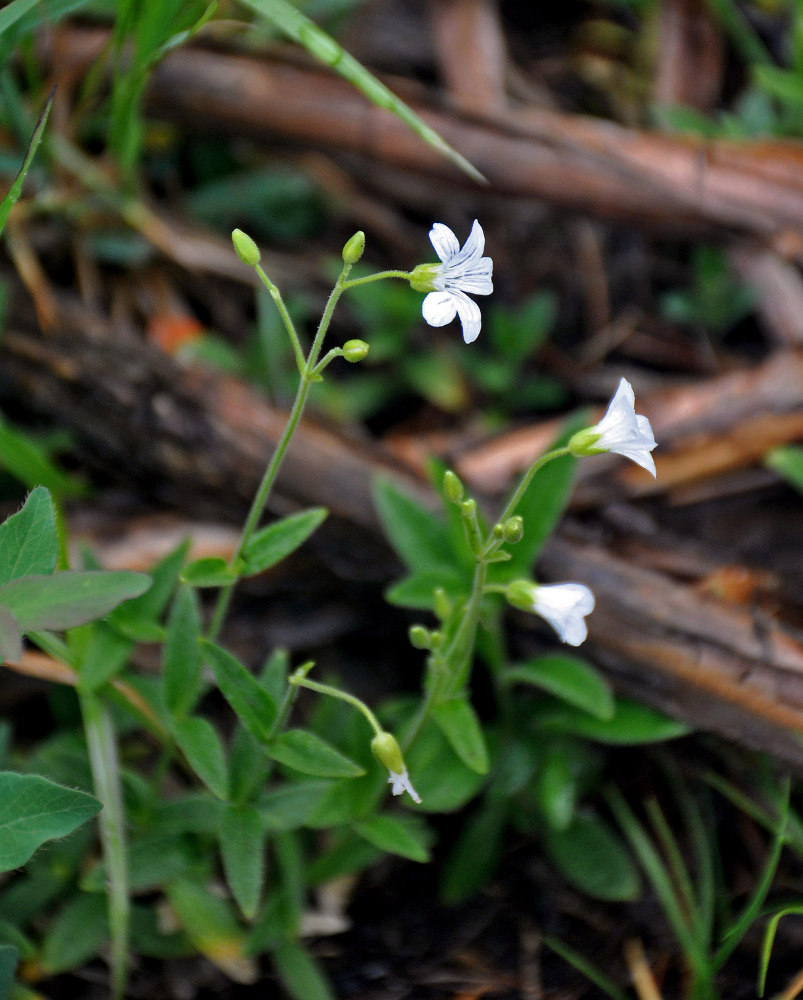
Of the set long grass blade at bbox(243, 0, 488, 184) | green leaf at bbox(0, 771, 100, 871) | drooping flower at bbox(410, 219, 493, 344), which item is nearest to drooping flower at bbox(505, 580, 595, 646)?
drooping flower at bbox(410, 219, 493, 344)

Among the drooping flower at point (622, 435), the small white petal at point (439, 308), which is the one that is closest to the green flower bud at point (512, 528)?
the drooping flower at point (622, 435)

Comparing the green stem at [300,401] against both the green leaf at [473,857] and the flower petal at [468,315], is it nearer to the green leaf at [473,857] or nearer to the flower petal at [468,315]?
the flower petal at [468,315]

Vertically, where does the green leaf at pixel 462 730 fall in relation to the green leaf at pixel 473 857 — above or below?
above

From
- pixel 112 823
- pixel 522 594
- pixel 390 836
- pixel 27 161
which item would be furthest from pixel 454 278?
pixel 112 823

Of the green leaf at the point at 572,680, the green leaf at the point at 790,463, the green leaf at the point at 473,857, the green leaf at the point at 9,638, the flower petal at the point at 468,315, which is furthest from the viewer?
the green leaf at the point at 790,463

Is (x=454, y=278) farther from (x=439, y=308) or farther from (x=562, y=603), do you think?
(x=562, y=603)

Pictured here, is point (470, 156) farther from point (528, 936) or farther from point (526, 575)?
point (528, 936)
